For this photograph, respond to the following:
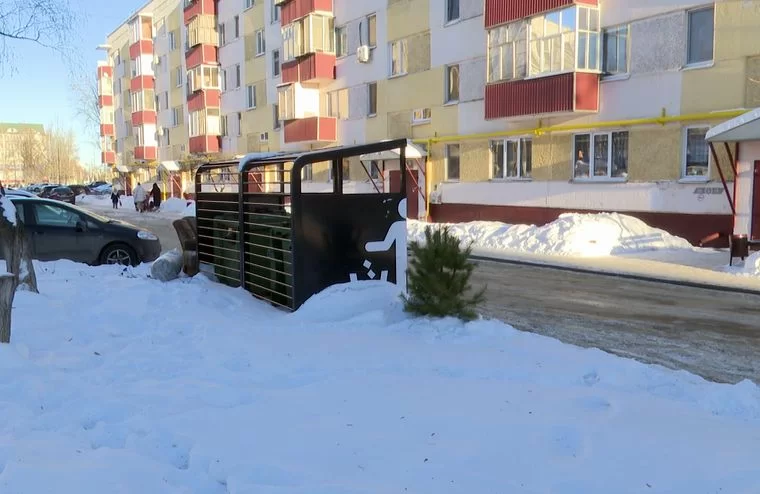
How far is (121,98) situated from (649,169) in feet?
203

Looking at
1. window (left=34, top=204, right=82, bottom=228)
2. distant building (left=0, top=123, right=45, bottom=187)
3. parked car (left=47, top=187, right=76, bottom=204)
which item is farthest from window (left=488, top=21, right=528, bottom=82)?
distant building (left=0, top=123, right=45, bottom=187)

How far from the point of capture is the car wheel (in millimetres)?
12469

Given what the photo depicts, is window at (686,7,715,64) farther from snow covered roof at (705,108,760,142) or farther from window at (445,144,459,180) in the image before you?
window at (445,144,459,180)

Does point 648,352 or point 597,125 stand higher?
point 597,125

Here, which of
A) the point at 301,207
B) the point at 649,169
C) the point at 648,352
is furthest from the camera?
the point at 649,169

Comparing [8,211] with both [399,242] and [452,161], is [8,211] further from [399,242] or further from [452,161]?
Result: [452,161]

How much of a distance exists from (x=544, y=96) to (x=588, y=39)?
6.08 feet

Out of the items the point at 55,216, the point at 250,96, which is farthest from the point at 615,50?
the point at 250,96

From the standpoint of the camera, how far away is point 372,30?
28562 millimetres

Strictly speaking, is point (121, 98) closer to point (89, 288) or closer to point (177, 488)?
point (89, 288)

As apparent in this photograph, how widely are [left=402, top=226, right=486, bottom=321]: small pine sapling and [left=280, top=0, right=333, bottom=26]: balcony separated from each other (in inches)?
1024

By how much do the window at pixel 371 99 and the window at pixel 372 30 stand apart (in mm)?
1615

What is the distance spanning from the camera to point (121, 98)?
227 ft

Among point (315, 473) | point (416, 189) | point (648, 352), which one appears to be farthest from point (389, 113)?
point (315, 473)
